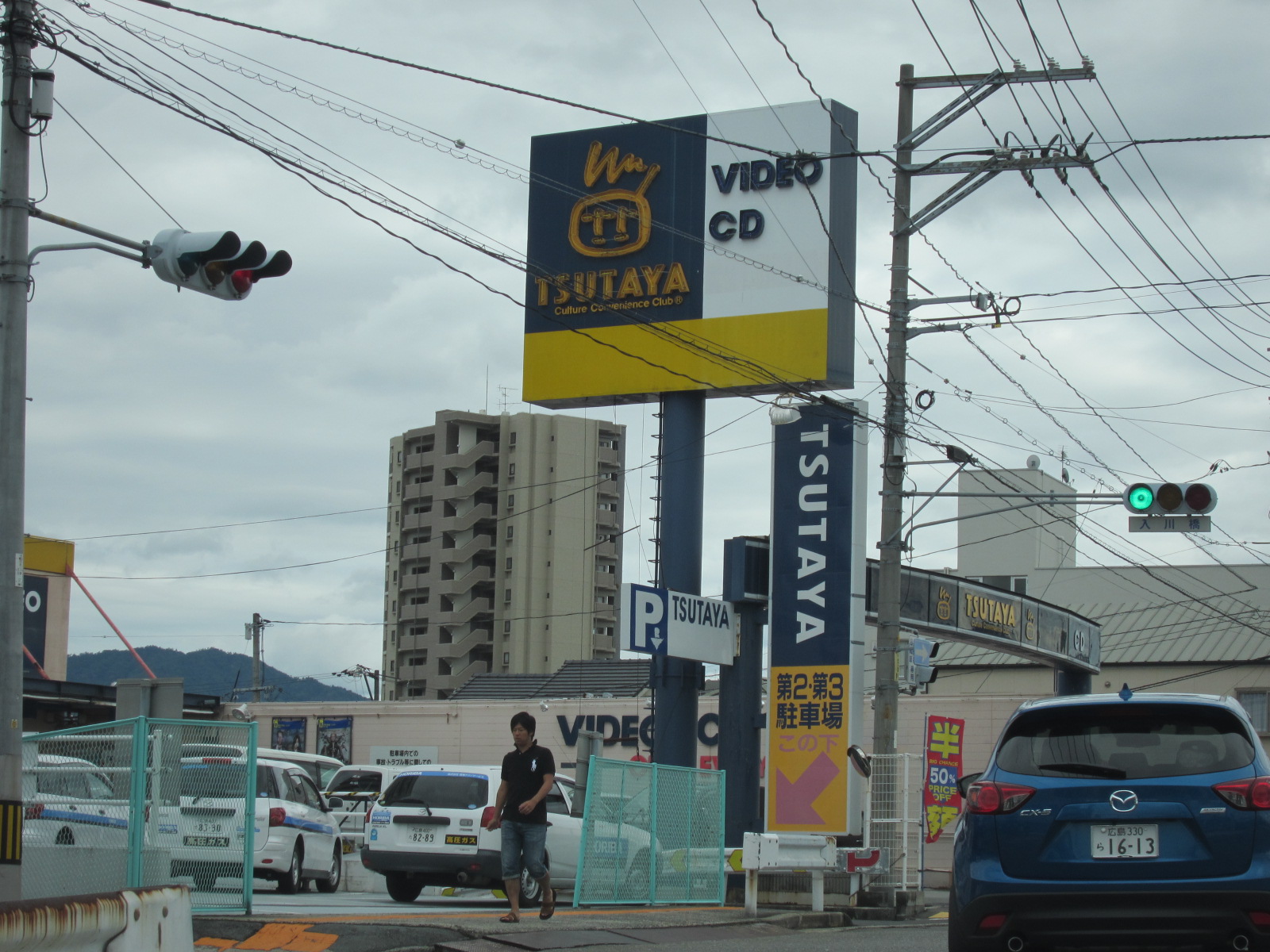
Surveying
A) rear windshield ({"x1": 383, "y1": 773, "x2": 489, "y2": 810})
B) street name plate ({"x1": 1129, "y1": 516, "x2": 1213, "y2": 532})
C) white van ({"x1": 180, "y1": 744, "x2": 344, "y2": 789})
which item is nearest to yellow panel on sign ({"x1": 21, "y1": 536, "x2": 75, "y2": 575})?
white van ({"x1": 180, "y1": 744, "x2": 344, "y2": 789})

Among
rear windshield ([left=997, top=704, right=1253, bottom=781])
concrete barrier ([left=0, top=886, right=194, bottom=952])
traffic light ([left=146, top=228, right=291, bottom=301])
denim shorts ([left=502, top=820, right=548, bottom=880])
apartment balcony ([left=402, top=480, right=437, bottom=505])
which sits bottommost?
denim shorts ([left=502, top=820, right=548, bottom=880])

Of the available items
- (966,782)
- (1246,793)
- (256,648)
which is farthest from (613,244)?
(256,648)

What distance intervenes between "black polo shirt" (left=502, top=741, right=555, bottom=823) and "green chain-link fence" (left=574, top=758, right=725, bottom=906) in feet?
5.73

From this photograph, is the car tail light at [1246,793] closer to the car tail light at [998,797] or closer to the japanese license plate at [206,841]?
the car tail light at [998,797]

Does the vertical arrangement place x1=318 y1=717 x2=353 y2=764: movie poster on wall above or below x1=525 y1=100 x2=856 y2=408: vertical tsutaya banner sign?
below

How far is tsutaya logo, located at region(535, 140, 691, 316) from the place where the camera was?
91.7ft

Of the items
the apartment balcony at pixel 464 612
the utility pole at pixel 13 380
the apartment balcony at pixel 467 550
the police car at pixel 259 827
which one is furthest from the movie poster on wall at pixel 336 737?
the apartment balcony at pixel 467 550

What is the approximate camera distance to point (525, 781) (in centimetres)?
1365

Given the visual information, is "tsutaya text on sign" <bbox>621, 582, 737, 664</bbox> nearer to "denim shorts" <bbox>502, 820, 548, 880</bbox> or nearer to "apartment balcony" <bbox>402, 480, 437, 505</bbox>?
"denim shorts" <bbox>502, 820, 548, 880</bbox>

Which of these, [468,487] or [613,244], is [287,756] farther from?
[468,487]

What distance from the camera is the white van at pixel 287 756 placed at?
12234mm

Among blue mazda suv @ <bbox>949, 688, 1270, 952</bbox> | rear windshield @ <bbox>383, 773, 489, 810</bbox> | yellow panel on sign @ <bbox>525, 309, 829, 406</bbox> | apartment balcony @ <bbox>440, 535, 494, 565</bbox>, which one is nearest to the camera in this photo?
blue mazda suv @ <bbox>949, 688, 1270, 952</bbox>

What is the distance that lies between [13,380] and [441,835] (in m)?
8.06

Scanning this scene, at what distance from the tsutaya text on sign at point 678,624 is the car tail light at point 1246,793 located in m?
16.2
